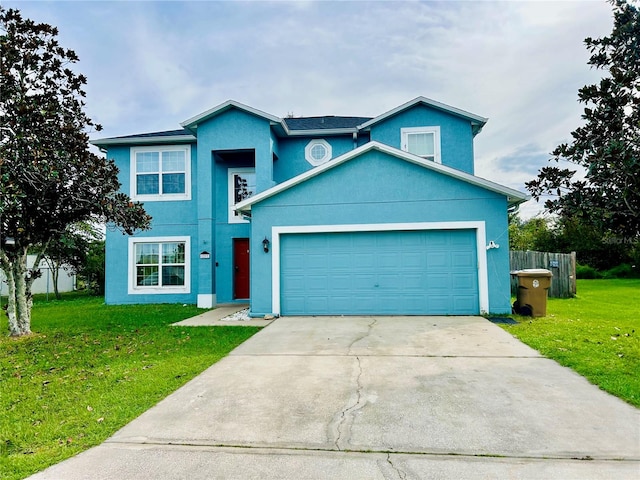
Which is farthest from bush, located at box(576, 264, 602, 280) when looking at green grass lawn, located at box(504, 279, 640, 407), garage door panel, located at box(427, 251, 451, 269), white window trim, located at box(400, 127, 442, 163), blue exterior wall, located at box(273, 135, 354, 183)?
garage door panel, located at box(427, 251, 451, 269)

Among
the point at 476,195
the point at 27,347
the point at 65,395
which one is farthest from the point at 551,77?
the point at 27,347

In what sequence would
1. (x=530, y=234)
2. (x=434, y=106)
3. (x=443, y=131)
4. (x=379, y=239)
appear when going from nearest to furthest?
(x=379, y=239), (x=434, y=106), (x=443, y=131), (x=530, y=234)

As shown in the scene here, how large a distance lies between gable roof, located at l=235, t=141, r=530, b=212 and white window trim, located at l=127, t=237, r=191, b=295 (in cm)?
452

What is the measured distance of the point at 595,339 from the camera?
7.47m

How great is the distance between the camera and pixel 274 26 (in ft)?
36.4

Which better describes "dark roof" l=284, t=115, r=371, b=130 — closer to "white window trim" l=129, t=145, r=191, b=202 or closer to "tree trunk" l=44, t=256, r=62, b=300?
"white window trim" l=129, t=145, r=191, b=202

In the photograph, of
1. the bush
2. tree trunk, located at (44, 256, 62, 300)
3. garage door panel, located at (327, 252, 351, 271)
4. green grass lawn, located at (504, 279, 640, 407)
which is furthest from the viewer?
the bush

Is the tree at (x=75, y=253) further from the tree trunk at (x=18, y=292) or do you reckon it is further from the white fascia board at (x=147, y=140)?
the tree trunk at (x=18, y=292)

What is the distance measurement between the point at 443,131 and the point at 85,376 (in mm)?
12715

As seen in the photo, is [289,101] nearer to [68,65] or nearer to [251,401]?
[68,65]

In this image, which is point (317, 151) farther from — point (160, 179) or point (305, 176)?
point (160, 179)

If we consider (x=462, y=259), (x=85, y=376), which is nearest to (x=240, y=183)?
(x=462, y=259)

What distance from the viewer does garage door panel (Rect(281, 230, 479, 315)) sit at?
10.3 meters

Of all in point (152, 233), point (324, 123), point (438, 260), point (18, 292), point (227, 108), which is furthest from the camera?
point (324, 123)
